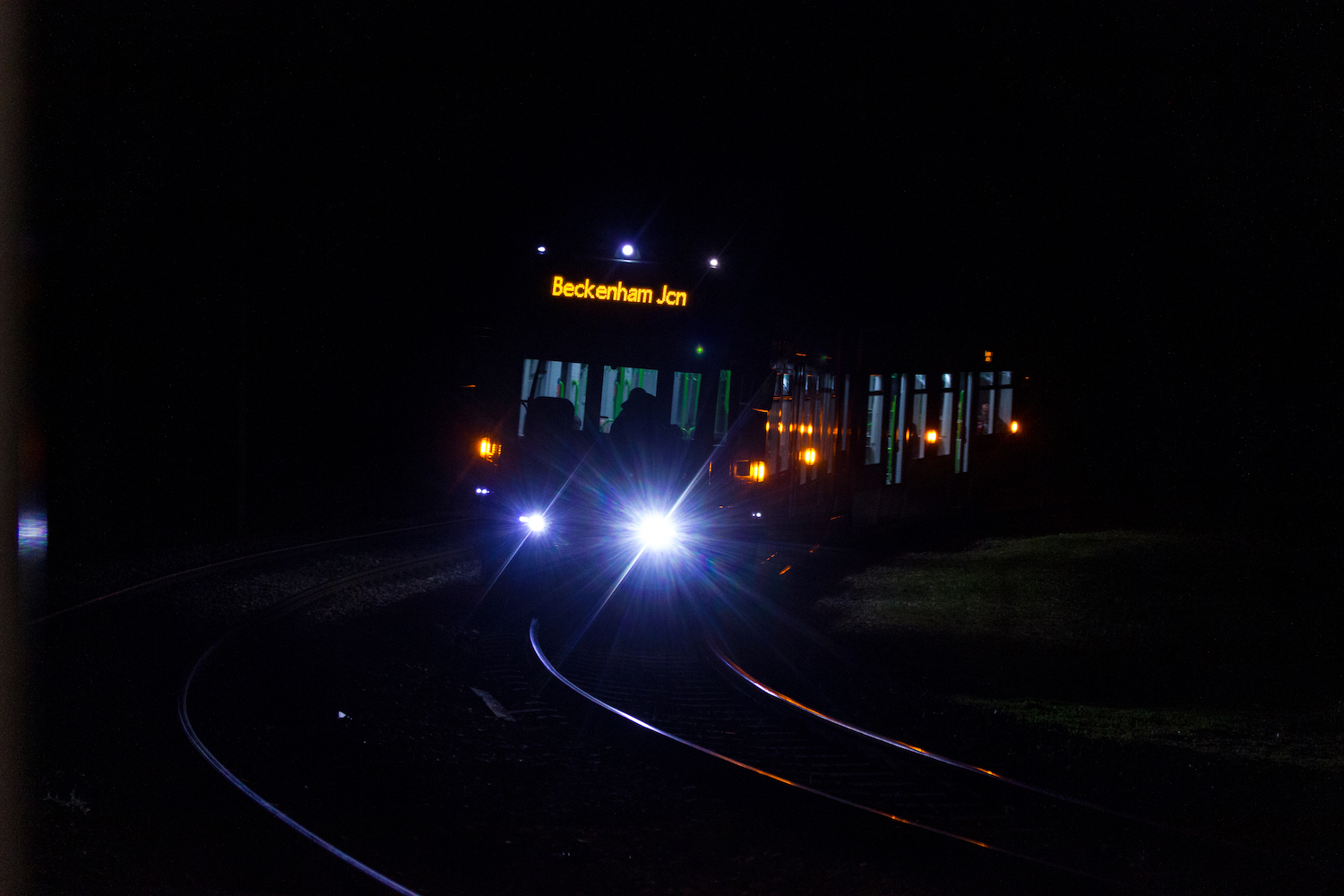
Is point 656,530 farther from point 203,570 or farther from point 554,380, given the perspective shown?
point 203,570

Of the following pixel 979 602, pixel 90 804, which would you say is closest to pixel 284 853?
pixel 90 804

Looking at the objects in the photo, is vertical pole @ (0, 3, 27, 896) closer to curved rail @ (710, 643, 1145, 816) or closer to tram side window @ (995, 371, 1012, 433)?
curved rail @ (710, 643, 1145, 816)

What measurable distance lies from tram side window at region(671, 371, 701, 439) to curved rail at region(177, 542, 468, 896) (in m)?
4.71

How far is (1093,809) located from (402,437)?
1297 inches

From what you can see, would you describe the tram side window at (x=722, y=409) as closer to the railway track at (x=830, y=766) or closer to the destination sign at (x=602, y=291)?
the destination sign at (x=602, y=291)

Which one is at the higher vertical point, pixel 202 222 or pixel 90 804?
pixel 202 222

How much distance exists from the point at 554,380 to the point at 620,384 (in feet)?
2.47

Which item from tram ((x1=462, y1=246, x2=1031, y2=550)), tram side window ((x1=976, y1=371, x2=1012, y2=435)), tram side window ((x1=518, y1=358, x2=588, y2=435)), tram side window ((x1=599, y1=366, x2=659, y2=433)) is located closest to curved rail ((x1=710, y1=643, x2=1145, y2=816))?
tram ((x1=462, y1=246, x2=1031, y2=550))

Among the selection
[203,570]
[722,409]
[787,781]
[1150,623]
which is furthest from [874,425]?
[787,781]

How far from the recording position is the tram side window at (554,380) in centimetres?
1130

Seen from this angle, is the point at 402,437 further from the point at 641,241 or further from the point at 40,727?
the point at 40,727

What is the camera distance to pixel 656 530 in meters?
11.5

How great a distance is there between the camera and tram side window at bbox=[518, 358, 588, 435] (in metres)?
11.3

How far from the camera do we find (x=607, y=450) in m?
11.1
